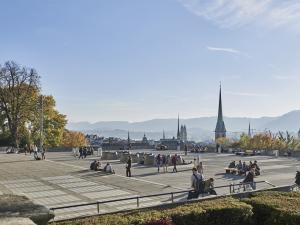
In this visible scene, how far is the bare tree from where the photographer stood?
6544 centimetres

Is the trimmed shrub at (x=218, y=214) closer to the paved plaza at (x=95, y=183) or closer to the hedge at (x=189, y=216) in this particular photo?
the hedge at (x=189, y=216)

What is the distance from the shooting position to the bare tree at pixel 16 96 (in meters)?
65.4

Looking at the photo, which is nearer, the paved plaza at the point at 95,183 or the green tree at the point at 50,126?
the paved plaza at the point at 95,183

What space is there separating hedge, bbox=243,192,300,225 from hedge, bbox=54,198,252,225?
48 centimetres

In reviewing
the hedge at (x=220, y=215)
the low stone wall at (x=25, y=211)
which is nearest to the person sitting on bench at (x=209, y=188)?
the hedge at (x=220, y=215)

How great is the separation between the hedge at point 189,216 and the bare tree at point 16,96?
183ft

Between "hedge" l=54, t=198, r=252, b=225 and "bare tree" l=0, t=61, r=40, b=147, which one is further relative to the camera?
"bare tree" l=0, t=61, r=40, b=147

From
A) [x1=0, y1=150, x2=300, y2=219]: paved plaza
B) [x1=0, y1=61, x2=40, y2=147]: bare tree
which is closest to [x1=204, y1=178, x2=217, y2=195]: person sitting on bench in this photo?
[x1=0, y1=150, x2=300, y2=219]: paved plaza

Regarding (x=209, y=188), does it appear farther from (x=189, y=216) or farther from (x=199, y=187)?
(x=189, y=216)

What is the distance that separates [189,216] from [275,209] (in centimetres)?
268

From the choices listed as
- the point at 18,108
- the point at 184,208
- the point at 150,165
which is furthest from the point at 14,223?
the point at 18,108

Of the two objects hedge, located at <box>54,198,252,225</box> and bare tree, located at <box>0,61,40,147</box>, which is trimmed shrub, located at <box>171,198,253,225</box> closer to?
hedge, located at <box>54,198,252,225</box>

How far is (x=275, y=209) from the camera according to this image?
13.3 meters

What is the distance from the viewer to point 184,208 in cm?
1327
